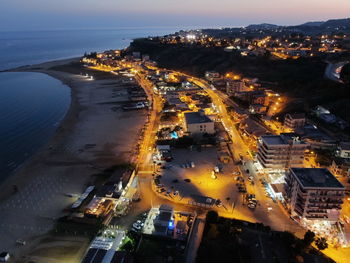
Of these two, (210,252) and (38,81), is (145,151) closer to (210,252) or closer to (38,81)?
(210,252)

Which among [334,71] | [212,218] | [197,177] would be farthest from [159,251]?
[334,71]

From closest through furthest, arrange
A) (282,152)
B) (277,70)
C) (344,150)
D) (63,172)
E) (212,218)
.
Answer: (212,218) → (282,152) → (344,150) → (63,172) → (277,70)

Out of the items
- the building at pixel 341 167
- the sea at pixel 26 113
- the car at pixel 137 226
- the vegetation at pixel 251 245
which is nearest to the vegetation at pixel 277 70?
the building at pixel 341 167

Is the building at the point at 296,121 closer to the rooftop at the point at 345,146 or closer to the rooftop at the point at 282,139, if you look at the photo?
the rooftop at the point at 345,146

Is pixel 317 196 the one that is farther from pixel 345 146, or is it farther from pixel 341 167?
pixel 345 146

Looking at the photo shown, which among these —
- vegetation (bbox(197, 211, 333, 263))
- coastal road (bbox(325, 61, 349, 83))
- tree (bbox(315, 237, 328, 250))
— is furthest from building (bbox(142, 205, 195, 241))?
coastal road (bbox(325, 61, 349, 83))
